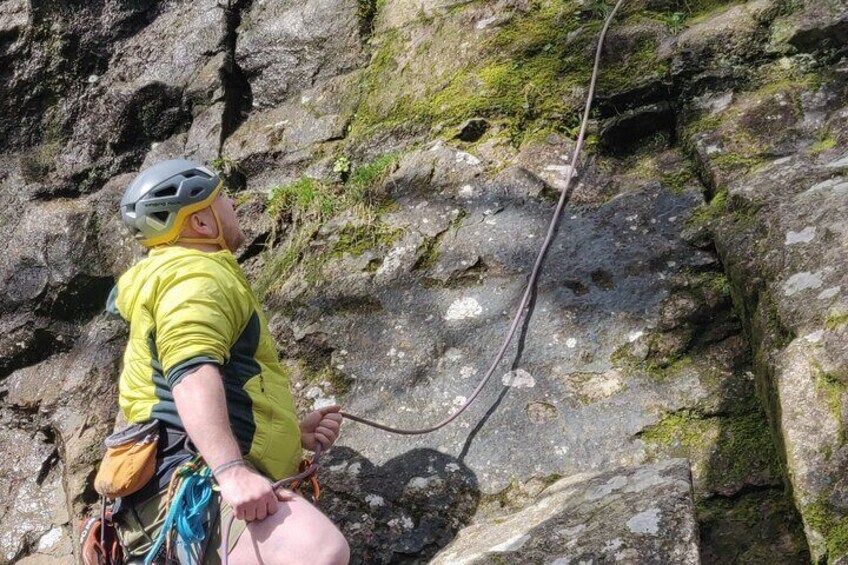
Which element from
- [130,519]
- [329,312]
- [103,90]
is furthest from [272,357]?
[103,90]

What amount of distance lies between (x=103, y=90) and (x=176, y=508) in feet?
16.6

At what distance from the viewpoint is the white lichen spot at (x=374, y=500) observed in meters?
4.14

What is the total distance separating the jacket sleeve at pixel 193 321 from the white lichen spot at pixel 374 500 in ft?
3.84

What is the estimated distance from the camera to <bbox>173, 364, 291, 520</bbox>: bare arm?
10.0ft

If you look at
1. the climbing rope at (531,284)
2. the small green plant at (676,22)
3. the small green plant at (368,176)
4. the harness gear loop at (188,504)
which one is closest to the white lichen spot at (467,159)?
the small green plant at (368,176)

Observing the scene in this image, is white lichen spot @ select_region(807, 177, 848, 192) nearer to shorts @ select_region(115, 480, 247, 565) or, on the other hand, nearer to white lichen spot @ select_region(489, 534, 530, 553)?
white lichen spot @ select_region(489, 534, 530, 553)

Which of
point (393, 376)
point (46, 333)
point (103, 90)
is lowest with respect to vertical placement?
point (46, 333)

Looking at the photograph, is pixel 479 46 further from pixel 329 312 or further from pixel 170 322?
pixel 170 322

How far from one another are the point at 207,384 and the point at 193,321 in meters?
0.25

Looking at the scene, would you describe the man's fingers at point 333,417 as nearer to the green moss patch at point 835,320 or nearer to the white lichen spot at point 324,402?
the white lichen spot at point 324,402

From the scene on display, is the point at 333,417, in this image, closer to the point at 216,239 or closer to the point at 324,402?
the point at 324,402

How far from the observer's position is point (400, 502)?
4125mm

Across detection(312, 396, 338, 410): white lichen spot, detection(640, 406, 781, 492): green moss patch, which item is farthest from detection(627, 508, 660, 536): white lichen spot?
detection(312, 396, 338, 410): white lichen spot

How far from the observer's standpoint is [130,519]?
352cm
